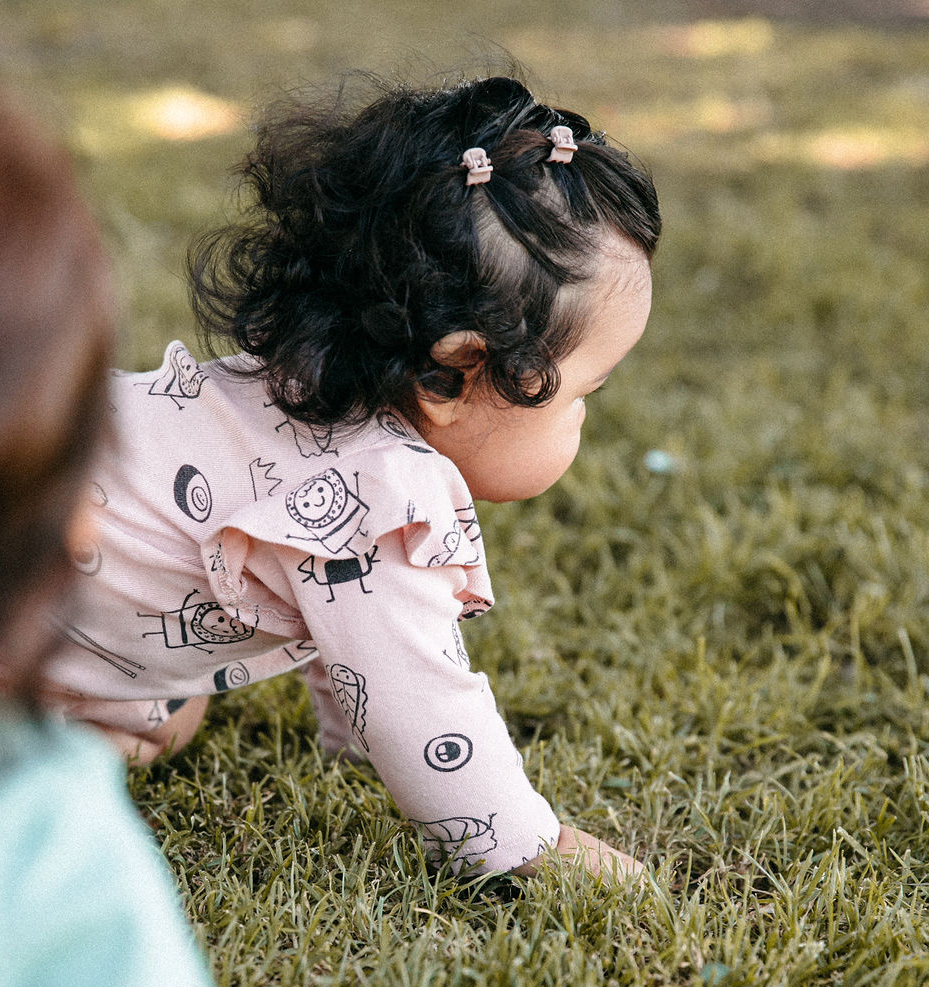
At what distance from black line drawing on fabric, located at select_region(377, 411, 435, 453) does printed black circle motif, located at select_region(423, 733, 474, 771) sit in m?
0.35

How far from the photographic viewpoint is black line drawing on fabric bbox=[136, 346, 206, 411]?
4.74 feet

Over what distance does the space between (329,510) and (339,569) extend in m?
0.07

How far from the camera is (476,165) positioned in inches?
52.3

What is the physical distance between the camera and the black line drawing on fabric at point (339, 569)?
→ 1.29 m

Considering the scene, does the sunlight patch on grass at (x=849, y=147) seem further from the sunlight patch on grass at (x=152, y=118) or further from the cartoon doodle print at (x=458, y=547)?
the cartoon doodle print at (x=458, y=547)

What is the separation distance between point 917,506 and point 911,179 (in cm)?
244

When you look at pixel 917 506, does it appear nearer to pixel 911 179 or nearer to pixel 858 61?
pixel 911 179

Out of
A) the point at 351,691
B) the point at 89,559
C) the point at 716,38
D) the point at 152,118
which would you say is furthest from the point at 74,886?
the point at 716,38

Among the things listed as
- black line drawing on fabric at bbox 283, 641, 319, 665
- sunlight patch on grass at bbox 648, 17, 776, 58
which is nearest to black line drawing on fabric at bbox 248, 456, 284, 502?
black line drawing on fabric at bbox 283, 641, 319, 665

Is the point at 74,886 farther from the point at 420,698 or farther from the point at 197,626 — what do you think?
the point at 197,626

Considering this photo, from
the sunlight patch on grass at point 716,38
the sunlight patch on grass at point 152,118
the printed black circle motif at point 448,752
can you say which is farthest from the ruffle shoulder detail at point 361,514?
the sunlight patch on grass at point 716,38

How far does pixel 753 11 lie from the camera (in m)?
7.78

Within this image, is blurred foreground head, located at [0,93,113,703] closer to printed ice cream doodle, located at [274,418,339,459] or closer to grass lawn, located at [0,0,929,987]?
grass lawn, located at [0,0,929,987]

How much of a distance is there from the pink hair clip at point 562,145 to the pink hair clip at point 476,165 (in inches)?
3.5
